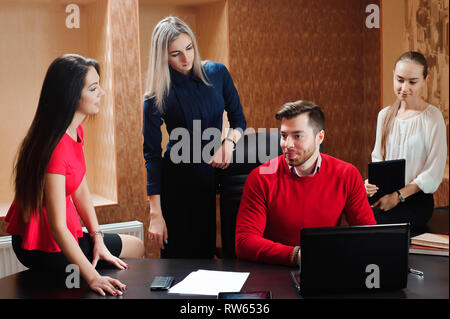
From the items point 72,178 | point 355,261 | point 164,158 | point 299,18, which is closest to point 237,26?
point 299,18

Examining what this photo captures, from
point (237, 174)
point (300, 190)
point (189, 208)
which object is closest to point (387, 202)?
point (300, 190)

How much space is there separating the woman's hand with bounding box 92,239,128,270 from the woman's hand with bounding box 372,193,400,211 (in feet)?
4.39

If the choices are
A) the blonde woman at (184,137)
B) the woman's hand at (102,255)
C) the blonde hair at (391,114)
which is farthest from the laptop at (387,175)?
the woman's hand at (102,255)

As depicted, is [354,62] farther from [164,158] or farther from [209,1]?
[164,158]

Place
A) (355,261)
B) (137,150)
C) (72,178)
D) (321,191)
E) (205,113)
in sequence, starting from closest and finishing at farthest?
(355,261) → (72,178) → (321,191) → (205,113) → (137,150)

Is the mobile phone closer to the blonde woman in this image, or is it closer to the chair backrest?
the chair backrest

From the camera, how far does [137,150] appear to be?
122 inches

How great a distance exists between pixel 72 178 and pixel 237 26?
1.78m

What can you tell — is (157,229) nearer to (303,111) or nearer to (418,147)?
(303,111)

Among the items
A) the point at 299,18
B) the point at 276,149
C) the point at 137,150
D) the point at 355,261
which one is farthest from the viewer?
the point at 299,18

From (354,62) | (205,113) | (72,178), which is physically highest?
(354,62)

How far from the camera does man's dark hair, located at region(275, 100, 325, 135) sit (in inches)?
81.3

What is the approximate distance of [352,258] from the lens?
1469 millimetres

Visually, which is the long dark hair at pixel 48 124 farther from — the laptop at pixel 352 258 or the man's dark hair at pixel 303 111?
the laptop at pixel 352 258
